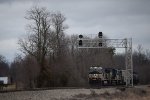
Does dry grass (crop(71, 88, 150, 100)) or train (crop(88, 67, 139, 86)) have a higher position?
A: train (crop(88, 67, 139, 86))

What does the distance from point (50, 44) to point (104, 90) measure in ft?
89.3

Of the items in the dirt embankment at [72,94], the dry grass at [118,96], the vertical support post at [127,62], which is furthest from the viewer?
the vertical support post at [127,62]

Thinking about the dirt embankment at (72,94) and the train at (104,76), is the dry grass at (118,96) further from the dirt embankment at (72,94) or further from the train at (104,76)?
the train at (104,76)

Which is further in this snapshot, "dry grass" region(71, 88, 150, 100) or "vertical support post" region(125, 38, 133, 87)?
"vertical support post" region(125, 38, 133, 87)

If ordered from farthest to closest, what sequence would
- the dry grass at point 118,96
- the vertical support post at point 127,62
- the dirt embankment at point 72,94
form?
1. the vertical support post at point 127,62
2. the dry grass at point 118,96
3. the dirt embankment at point 72,94

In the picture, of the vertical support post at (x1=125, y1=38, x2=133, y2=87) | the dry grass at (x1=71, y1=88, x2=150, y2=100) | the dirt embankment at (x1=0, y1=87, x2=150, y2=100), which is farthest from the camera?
the vertical support post at (x1=125, y1=38, x2=133, y2=87)

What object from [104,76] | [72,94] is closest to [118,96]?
[72,94]

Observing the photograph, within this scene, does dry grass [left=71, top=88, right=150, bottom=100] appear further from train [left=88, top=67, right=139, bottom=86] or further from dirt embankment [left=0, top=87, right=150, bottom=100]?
train [left=88, top=67, right=139, bottom=86]

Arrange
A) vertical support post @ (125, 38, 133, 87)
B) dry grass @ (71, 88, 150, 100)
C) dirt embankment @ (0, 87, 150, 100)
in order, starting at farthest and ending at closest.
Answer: vertical support post @ (125, 38, 133, 87) → dry grass @ (71, 88, 150, 100) → dirt embankment @ (0, 87, 150, 100)

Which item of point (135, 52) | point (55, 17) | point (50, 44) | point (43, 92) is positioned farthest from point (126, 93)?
point (135, 52)

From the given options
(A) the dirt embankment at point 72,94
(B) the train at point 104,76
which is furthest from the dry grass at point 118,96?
(B) the train at point 104,76

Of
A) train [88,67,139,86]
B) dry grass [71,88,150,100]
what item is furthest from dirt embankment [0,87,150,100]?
train [88,67,139,86]

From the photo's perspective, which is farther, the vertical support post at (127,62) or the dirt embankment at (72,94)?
the vertical support post at (127,62)

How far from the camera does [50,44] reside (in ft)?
259
